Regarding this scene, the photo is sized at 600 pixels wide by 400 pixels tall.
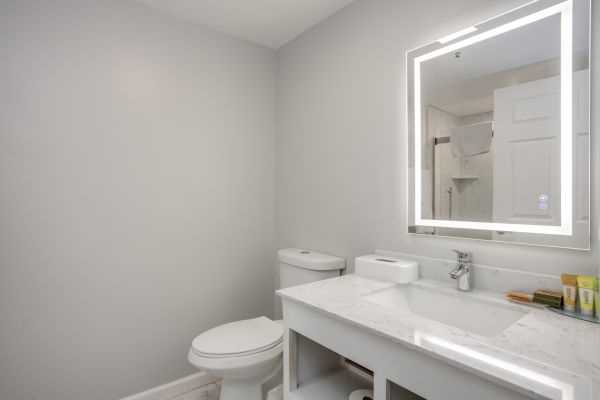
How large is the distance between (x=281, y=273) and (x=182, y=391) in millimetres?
913

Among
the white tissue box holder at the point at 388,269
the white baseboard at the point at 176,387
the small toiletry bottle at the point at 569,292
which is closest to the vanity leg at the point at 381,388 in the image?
the white tissue box holder at the point at 388,269

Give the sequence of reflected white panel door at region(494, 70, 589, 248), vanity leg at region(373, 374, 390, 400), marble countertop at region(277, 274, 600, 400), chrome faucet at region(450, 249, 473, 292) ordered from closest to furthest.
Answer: marble countertop at region(277, 274, 600, 400)
vanity leg at region(373, 374, 390, 400)
reflected white panel door at region(494, 70, 589, 248)
chrome faucet at region(450, 249, 473, 292)

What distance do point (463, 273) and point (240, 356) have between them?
1022 millimetres

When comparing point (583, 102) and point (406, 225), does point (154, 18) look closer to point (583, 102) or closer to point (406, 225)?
point (406, 225)

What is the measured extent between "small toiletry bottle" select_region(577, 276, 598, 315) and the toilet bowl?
119 centimetres

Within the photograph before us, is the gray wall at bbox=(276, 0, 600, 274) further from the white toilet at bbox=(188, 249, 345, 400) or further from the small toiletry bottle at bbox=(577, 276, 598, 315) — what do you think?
the white toilet at bbox=(188, 249, 345, 400)

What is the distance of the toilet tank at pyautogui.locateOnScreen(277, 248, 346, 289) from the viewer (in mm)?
1742

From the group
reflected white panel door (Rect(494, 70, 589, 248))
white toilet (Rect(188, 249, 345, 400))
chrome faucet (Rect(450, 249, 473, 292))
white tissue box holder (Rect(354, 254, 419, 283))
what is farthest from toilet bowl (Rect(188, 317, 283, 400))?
reflected white panel door (Rect(494, 70, 589, 248))

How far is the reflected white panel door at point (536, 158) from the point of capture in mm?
1017

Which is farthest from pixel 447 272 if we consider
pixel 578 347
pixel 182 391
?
pixel 182 391

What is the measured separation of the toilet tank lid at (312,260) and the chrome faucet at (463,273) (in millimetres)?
659

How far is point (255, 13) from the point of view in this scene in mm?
1884

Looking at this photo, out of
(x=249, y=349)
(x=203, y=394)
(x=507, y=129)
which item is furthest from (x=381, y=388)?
Result: (x=203, y=394)

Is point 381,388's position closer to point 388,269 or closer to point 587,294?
point 388,269
